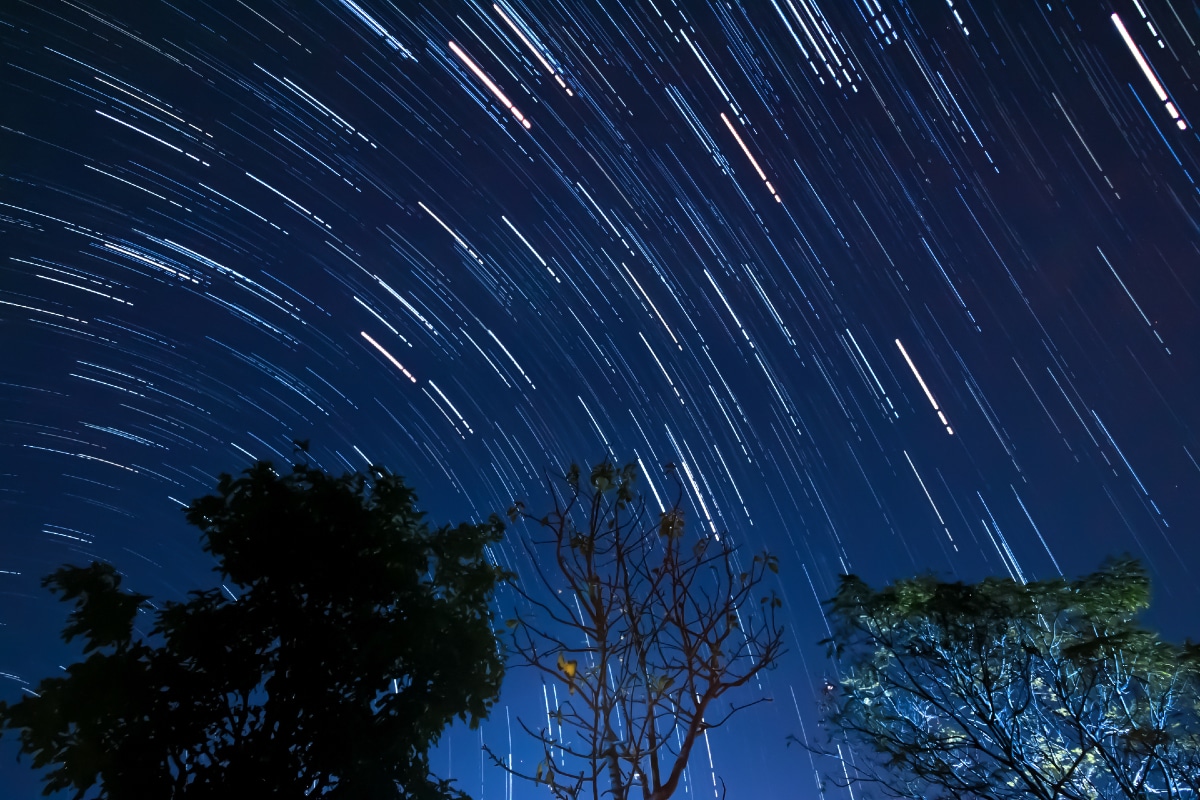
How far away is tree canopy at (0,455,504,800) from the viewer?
5840mm

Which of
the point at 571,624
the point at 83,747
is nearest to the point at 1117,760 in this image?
the point at 571,624

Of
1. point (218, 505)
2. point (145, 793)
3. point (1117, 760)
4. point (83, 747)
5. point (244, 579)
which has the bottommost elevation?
point (1117, 760)

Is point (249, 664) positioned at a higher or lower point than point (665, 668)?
higher

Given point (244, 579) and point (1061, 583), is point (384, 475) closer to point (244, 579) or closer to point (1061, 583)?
point (244, 579)

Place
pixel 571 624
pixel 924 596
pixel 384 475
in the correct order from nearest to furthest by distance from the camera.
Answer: pixel 571 624 < pixel 384 475 < pixel 924 596

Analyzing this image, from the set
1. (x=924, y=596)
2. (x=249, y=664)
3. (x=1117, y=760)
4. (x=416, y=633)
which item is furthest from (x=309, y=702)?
(x=1117, y=760)

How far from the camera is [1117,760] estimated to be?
697 cm

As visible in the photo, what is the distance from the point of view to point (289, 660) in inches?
254

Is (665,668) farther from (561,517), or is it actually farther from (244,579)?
(244,579)

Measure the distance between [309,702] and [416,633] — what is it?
112 centimetres

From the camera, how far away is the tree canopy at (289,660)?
5.84m

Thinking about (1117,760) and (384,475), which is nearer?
(1117,760)

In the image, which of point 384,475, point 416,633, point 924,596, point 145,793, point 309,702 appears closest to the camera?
point 145,793

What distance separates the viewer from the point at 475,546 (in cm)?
766
